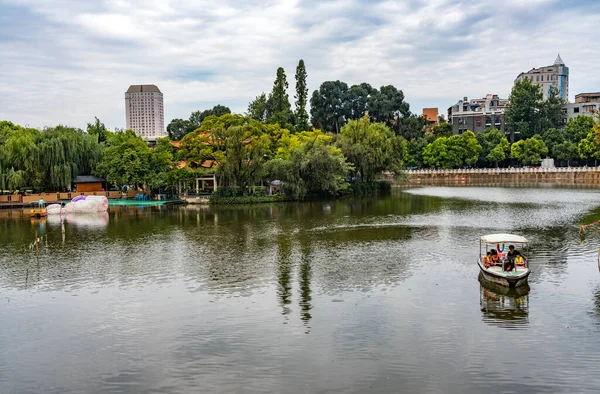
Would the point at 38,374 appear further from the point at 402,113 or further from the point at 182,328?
the point at 402,113

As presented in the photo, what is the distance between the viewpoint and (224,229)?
36.3 meters

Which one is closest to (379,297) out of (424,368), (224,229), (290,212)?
(424,368)

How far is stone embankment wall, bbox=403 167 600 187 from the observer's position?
90562mm

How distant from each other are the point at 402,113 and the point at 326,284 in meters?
92.2

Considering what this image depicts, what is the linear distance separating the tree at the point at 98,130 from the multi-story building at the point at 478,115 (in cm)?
7855

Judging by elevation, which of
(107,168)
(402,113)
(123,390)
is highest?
(402,113)

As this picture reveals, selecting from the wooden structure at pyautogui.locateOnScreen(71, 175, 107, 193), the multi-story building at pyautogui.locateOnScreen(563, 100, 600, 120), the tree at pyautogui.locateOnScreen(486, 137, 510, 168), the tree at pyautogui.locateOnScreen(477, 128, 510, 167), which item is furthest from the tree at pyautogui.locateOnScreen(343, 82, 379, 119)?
the wooden structure at pyautogui.locateOnScreen(71, 175, 107, 193)

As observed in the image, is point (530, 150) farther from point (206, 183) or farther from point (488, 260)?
point (488, 260)

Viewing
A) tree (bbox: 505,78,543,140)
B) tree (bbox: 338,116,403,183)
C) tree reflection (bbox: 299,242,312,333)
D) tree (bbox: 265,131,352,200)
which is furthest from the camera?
tree (bbox: 505,78,543,140)

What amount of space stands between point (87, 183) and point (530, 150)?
3045 inches

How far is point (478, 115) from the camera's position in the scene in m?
120

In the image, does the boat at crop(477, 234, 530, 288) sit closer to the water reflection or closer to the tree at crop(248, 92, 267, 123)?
the water reflection

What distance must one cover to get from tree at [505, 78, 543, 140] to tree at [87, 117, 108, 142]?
7780 cm

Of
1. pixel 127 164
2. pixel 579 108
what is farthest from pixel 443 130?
pixel 127 164
